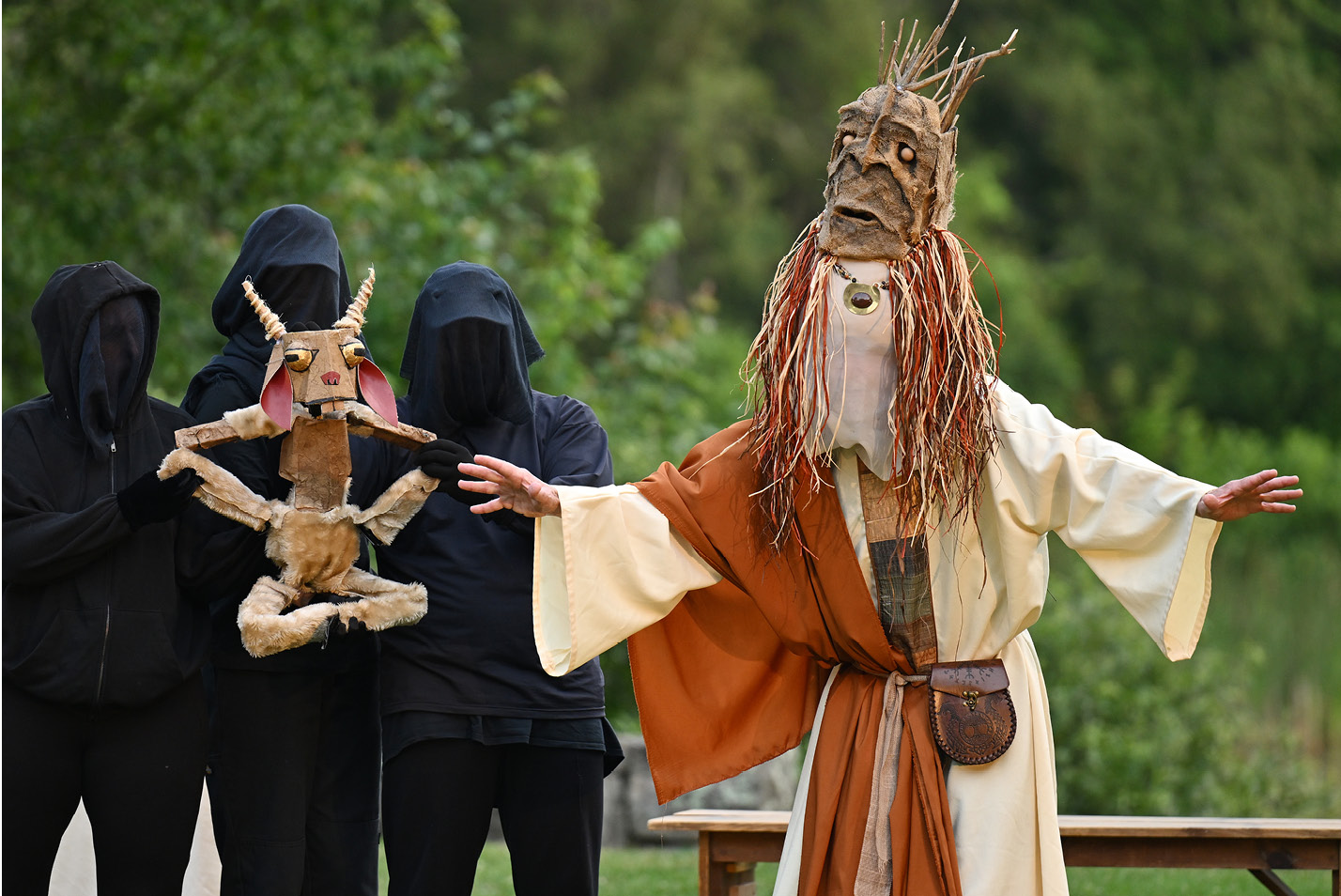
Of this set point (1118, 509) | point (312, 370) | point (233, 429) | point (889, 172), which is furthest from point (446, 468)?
point (1118, 509)

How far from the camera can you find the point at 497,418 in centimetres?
386

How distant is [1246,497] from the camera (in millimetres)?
3389

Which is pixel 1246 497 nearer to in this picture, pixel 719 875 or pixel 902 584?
pixel 902 584

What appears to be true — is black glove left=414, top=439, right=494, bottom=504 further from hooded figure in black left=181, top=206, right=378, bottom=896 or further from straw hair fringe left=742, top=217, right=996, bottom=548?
straw hair fringe left=742, top=217, right=996, bottom=548

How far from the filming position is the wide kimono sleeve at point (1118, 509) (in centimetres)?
347

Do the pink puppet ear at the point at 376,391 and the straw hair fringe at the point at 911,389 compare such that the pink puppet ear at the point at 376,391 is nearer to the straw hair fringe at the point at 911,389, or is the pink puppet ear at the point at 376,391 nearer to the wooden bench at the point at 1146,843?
the straw hair fringe at the point at 911,389

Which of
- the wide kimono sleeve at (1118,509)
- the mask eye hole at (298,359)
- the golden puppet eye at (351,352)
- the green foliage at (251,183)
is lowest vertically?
the wide kimono sleeve at (1118,509)

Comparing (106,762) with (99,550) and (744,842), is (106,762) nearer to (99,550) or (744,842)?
(99,550)

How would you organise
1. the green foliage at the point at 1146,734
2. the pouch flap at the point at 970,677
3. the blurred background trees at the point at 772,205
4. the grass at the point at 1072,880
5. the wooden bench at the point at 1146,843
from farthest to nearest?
the blurred background trees at the point at 772,205
the green foliage at the point at 1146,734
the grass at the point at 1072,880
the wooden bench at the point at 1146,843
the pouch flap at the point at 970,677

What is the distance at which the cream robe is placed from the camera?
136 inches

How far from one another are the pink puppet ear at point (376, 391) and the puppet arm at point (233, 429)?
0.51ft

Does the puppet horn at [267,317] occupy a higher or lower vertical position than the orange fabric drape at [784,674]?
higher

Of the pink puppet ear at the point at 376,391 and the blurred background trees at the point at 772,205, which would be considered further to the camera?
the blurred background trees at the point at 772,205

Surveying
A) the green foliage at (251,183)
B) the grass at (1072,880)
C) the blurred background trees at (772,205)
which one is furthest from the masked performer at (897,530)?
the green foliage at (251,183)
